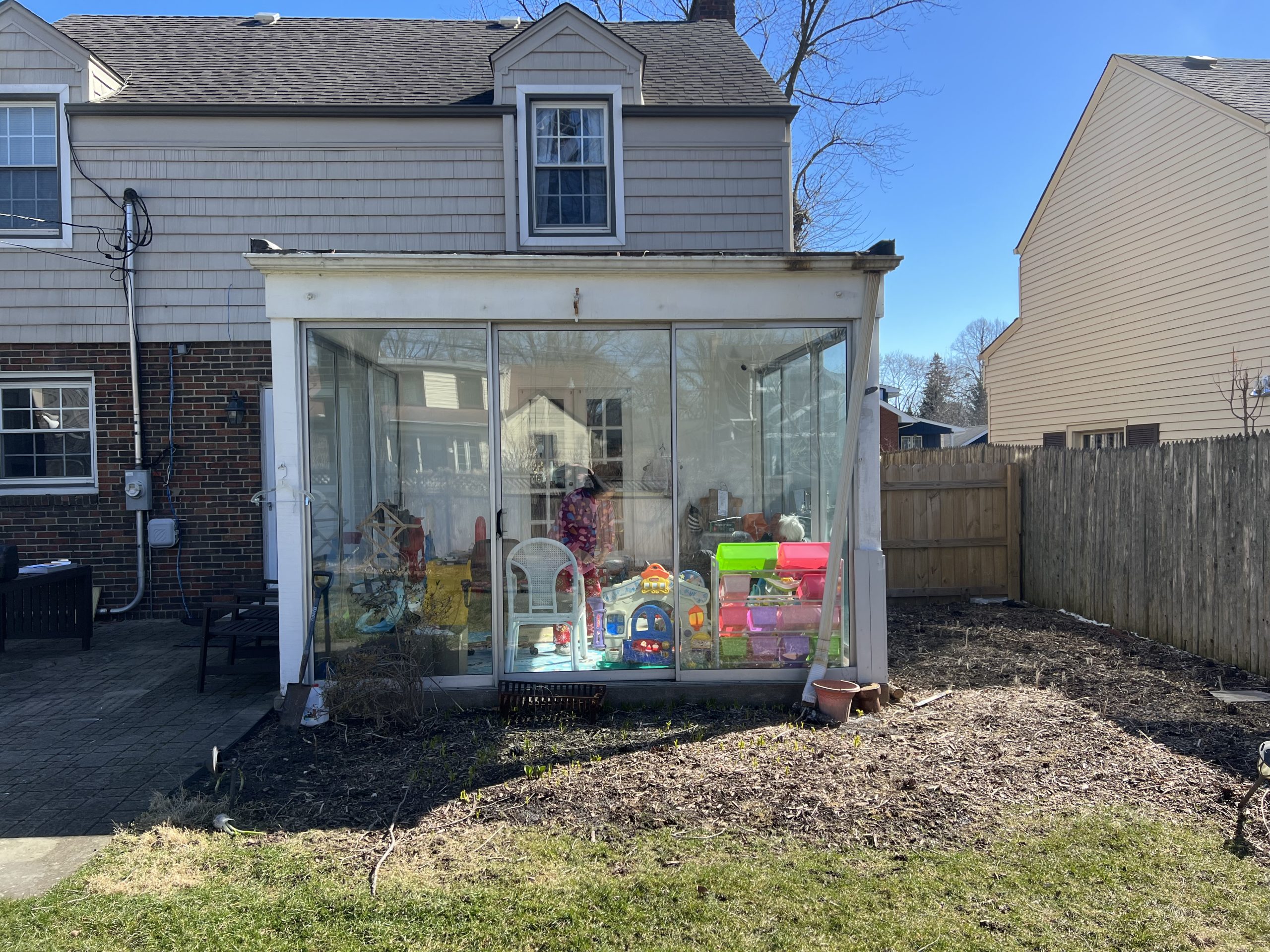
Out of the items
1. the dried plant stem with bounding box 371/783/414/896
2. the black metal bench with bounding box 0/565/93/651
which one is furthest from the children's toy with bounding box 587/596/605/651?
the black metal bench with bounding box 0/565/93/651

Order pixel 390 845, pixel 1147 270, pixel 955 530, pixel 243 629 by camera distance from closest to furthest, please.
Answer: pixel 390 845 → pixel 243 629 → pixel 955 530 → pixel 1147 270

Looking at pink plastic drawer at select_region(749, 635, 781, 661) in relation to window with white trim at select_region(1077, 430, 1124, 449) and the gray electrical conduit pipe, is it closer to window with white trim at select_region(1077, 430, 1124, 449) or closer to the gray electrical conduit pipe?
the gray electrical conduit pipe

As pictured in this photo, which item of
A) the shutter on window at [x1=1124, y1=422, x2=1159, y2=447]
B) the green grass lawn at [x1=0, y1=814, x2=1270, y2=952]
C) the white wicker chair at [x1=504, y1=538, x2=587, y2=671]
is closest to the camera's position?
the green grass lawn at [x1=0, y1=814, x2=1270, y2=952]

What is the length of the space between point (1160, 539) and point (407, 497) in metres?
6.06

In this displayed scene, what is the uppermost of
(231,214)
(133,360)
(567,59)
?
(567,59)

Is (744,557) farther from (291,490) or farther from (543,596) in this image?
(291,490)

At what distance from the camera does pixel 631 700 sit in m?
5.50

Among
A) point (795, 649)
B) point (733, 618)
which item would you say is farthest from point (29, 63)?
point (795, 649)

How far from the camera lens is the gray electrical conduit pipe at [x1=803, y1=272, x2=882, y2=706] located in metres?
5.35

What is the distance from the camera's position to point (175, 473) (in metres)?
8.48

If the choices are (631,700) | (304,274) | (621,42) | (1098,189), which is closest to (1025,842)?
(631,700)

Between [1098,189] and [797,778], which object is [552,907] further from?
[1098,189]

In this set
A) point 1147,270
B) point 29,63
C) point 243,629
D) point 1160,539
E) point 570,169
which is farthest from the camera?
point 1147,270

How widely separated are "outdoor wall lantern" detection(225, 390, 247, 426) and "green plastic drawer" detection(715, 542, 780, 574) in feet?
17.7
